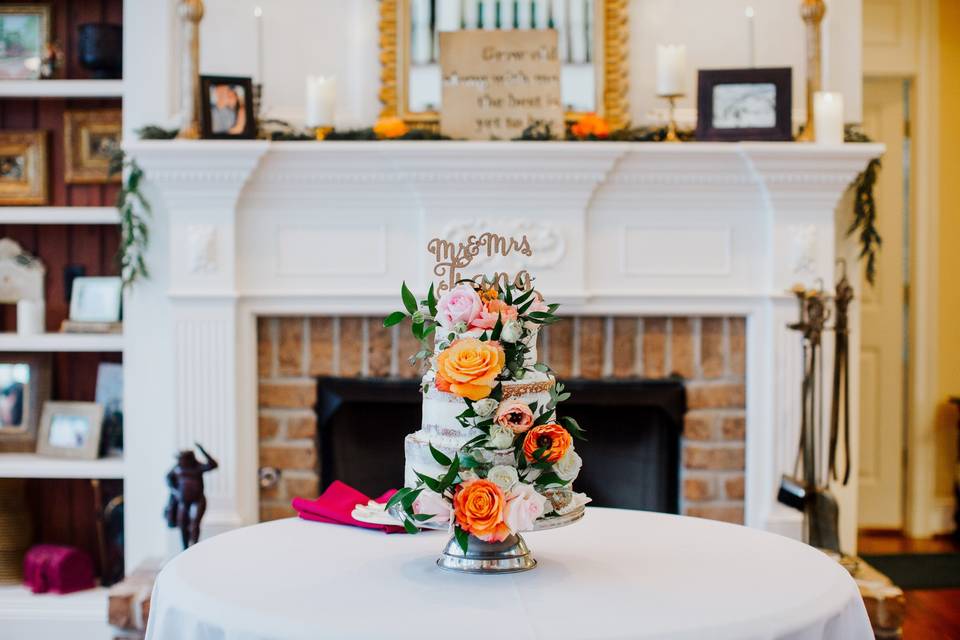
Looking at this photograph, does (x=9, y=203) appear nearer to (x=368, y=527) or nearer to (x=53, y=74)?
(x=53, y=74)

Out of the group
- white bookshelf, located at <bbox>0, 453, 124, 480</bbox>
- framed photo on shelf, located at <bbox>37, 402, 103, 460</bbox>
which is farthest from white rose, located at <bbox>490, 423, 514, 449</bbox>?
framed photo on shelf, located at <bbox>37, 402, 103, 460</bbox>

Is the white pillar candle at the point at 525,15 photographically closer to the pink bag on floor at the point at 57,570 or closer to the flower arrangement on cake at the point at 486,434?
the flower arrangement on cake at the point at 486,434

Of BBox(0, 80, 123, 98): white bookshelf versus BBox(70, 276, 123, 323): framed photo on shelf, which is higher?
BBox(0, 80, 123, 98): white bookshelf

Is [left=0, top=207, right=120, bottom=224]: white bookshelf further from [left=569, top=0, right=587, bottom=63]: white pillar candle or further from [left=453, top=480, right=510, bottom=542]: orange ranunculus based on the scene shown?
[left=453, top=480, right=510, bottom=542]: orange ranunculus

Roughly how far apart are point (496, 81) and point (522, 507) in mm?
1828

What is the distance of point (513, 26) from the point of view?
127 inches

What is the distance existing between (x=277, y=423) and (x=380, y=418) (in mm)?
314

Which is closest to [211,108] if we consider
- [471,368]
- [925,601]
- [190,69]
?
[190,69]

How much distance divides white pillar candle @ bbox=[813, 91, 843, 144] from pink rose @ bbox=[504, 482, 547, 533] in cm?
185

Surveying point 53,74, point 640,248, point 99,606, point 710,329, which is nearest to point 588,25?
point 640,248

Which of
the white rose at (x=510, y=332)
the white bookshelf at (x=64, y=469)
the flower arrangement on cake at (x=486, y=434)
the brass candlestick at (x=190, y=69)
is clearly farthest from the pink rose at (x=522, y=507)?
the white bookshelf at (x=64, y=469)

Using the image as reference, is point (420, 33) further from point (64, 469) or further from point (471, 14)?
point (64, 469)

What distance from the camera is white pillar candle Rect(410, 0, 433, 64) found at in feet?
10.6

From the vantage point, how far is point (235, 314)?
316 cm
